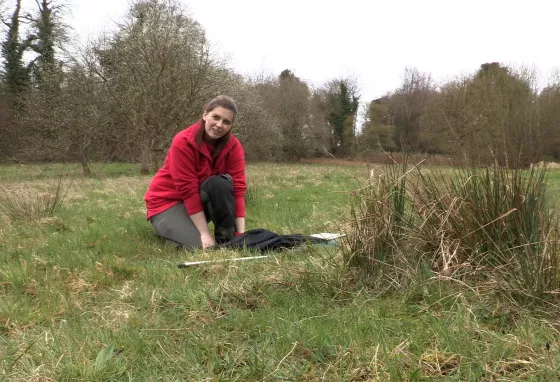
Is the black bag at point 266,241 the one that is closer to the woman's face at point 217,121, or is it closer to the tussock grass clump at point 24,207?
the woman's face at point 217,121

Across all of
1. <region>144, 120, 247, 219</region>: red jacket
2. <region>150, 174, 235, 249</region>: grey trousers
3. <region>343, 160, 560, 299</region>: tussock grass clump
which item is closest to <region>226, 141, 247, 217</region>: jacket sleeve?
<region>144, 120, 247, 219</region>: red jacket

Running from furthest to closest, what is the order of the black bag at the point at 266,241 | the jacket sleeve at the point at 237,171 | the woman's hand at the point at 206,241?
the jacket sleeve at the point at 237,171, the woman's hand at the point at 206,241, the black bag at the point at 266,241

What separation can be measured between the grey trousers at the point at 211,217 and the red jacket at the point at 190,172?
95 mm

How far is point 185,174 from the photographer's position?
3.74 m

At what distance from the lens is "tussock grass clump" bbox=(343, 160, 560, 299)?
2078 mm

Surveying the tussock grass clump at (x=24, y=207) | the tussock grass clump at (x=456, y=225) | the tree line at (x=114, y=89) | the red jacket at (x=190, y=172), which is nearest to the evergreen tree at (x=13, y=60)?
the tree line at (x=114, y=89)

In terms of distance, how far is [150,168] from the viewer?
18.6 m

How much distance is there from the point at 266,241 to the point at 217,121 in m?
1.10

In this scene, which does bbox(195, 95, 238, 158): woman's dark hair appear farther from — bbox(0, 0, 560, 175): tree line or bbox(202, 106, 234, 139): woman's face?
bbox(0, 0, 560, 175): tree line

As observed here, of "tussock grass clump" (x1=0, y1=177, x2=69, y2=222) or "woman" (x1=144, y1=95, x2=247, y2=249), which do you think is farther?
"tussock grass clump" (x1=0, y1=177, x2=69, y2=222)

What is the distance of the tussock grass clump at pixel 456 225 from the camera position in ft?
6.82

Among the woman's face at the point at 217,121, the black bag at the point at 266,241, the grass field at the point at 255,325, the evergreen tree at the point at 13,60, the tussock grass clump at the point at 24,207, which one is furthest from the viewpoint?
the evergreen tree at the point at 13,60

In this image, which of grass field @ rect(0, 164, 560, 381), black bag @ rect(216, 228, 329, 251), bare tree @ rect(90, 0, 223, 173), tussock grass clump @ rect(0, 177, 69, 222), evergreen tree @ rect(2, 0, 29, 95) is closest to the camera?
Answer: grass field @ rect(0, 164, 560, 381)

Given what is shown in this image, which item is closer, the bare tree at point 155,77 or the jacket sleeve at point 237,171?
the jacket sleeve at point 237,171
